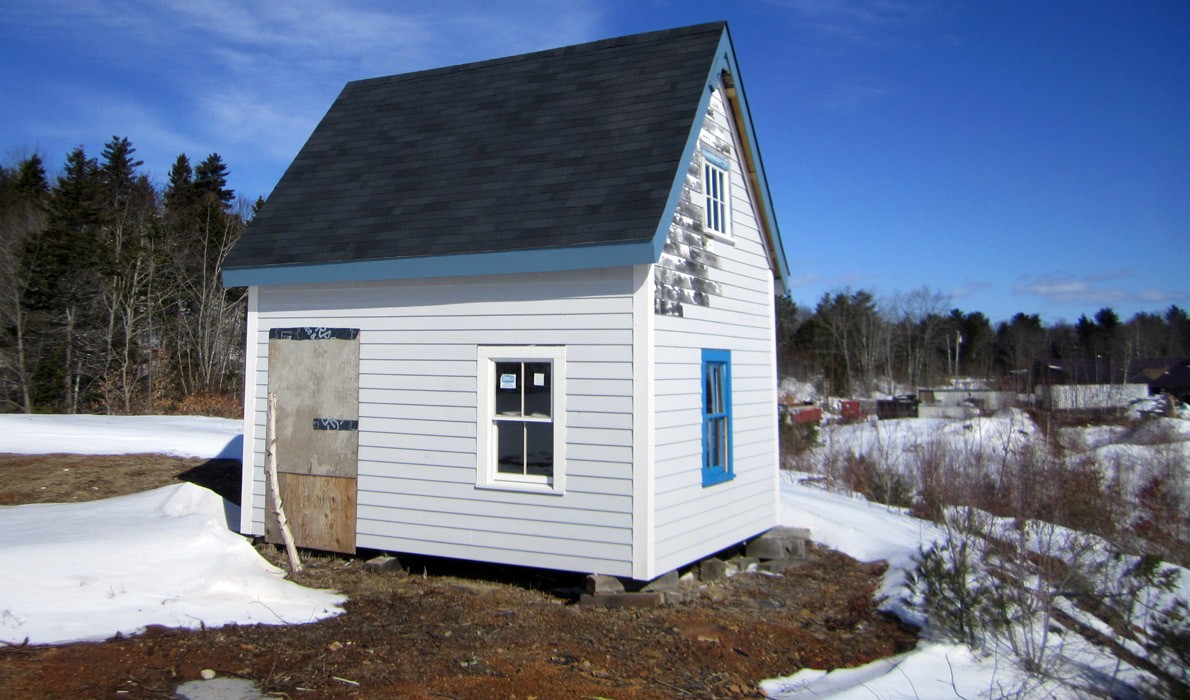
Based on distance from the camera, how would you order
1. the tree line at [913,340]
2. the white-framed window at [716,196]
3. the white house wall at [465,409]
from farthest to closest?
the tree line at [913,340] → the white-framed window at [716,196] → the white house wall at [465,409]

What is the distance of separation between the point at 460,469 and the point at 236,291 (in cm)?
3039

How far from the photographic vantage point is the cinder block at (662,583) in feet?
26.2

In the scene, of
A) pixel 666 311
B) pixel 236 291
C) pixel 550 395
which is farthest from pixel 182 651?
pixel 236 291

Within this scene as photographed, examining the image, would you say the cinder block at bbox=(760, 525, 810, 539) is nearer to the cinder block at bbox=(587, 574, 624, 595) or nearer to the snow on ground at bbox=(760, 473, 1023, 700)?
the snow on ground at bbox=(760, 473, 1023, 700)

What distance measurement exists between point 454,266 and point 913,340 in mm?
71510

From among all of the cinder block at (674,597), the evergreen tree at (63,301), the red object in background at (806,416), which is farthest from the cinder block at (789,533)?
the evergreen tree at (63,301)

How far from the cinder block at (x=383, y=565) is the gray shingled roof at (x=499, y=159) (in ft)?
10.8

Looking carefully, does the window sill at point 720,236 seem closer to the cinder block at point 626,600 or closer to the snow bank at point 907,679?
the cinder block at point 626,600

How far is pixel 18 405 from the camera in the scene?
25422 mm

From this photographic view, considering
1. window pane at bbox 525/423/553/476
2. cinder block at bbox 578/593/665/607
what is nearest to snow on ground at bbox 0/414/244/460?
window pane at bbox 525/423/553/476

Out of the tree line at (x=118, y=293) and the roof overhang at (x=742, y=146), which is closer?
the roof overhang at (x=742, y=146)

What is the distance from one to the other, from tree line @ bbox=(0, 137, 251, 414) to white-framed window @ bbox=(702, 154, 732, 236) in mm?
21264

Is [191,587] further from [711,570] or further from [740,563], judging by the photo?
[740,563]

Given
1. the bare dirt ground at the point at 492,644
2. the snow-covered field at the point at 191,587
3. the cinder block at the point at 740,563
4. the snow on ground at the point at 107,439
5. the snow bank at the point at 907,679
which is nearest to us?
the bare dirt ground at the point at 492,644
